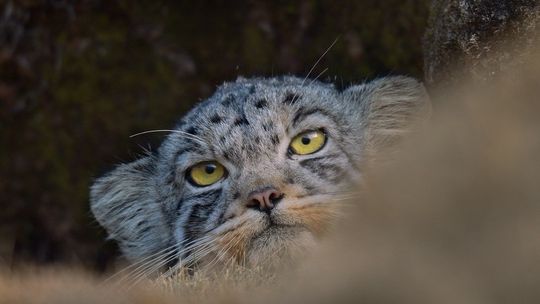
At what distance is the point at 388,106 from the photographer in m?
6.43

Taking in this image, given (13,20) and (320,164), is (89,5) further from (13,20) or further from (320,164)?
(320,164)

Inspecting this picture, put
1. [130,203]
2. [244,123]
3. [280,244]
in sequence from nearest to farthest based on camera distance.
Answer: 1. [280,244]
2. [244,123]
3. [130,203]

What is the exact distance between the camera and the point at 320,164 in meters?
5.68

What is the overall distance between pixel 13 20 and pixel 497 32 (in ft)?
16.6

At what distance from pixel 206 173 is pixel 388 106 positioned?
1.33 metres

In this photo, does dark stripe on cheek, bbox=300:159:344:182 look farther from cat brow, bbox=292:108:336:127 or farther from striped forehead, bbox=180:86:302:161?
cat brow, bbox=292:108:336:127

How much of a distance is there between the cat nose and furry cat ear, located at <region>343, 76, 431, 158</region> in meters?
1.41

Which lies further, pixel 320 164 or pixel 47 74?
pixel 47 74

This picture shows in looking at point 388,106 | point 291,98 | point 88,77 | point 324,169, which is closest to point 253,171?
point 324,169

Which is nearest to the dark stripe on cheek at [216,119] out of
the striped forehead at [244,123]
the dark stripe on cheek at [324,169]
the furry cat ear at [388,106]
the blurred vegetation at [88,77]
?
the striped forehead at [244,123]

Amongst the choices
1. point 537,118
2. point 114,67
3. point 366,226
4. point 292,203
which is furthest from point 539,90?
point 114,67

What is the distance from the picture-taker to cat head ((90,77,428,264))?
5.04 m

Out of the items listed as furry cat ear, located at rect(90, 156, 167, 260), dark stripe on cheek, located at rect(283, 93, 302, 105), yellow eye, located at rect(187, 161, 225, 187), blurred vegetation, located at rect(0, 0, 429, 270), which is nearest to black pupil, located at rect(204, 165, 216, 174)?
yellow eye, located at rect(187, 161, 225, 187)

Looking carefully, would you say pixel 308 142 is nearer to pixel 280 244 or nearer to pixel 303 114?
pixel 303 114
